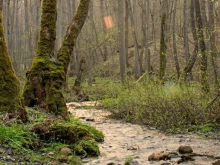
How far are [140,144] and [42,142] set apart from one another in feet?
7.31

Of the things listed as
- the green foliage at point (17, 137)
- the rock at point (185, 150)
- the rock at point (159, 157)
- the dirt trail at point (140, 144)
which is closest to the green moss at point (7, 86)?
the green foliage at point (17, 137)

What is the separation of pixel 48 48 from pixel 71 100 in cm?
757

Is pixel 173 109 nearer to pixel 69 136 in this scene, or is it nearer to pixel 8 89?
pixel 69 136

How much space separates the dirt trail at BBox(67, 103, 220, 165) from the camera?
5.30 m

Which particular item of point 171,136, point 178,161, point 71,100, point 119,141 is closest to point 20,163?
point 178,161

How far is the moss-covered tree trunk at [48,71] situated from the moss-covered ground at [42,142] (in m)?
1.27

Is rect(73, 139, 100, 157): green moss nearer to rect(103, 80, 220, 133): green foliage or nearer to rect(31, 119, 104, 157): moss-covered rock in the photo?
rect(31, 119, 104, 157): moss-covered rock


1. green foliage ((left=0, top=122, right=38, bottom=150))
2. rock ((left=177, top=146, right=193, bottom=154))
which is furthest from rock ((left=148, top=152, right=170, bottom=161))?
green foliage ((left=0, top=122, right=38, bottom=150))

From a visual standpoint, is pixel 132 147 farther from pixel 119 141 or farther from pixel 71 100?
pixel 71 100

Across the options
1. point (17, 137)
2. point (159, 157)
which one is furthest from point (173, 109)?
point (17, 137)

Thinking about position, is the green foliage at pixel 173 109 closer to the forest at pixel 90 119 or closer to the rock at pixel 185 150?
the forest at pixel 90 119

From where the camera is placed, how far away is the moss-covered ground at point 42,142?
4656 mm

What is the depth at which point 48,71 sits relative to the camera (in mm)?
8000

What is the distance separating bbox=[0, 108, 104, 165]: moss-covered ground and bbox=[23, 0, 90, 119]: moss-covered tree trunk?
1271 millimetres
